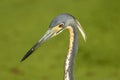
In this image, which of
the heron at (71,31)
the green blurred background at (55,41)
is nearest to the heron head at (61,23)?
the heron at (71,31)

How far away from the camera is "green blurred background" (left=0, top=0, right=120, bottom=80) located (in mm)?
4484

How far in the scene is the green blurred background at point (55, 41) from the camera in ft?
14.7

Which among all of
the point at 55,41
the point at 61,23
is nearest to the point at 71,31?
the point at 61,23

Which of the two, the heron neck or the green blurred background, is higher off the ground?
the green blurred background

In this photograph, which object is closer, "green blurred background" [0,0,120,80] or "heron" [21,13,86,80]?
"heron" [21,13,86,80]

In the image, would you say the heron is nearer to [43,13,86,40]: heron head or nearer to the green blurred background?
[43,13,86,40]: heron head

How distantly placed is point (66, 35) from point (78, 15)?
44 centimetres

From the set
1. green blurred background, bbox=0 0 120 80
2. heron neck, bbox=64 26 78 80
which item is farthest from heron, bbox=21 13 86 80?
green blurred background, bbox=0 0 120 80

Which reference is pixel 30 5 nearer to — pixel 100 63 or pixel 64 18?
pixel 100 63

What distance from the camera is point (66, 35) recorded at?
4840 mm

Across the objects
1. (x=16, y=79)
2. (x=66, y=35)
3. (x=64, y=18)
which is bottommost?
(x=64, y=18)

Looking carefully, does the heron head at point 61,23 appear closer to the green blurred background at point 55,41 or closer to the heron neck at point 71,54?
the heron neck at point 71,54

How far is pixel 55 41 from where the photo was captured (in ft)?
15.8

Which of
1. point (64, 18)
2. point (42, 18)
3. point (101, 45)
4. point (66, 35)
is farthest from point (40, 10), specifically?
point (64, 18)
